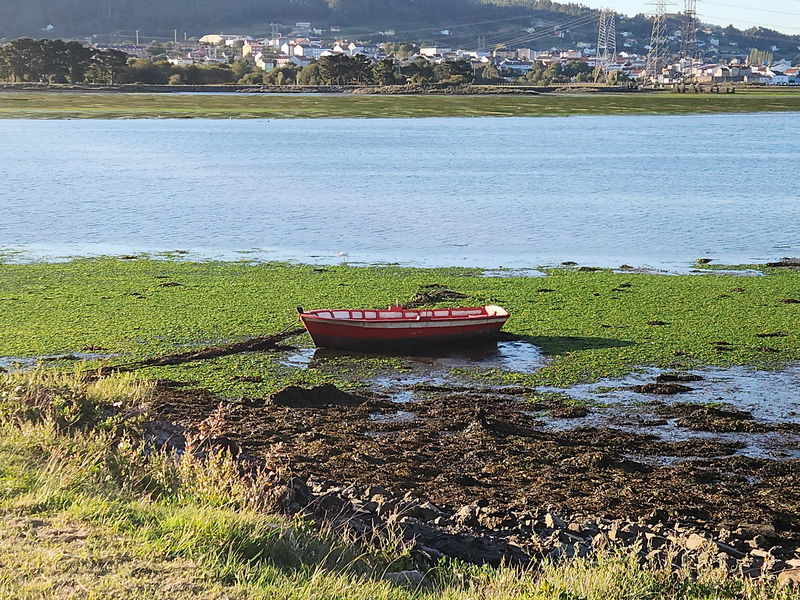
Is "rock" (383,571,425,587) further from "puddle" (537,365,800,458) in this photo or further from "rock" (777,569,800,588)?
"puddle" (537,365,800,458)

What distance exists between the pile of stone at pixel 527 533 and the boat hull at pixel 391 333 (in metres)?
6.62

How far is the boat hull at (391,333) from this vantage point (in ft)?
55.4

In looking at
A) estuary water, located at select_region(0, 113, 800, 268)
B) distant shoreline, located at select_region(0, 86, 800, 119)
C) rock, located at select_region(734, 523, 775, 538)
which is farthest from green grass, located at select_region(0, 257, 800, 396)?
distant shoreline, located at select_region(0, 86, 800, 119)

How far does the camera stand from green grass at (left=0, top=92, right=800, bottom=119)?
94013 mm

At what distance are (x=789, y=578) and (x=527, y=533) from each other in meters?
2.24

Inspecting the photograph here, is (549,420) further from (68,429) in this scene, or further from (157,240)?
(157,240)

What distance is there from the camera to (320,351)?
55.9ft

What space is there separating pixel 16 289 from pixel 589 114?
8820 cm

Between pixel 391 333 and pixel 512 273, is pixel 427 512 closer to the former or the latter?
pixel 391 333

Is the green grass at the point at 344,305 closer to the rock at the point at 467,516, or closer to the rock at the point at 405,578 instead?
the rock at the point at 467,516

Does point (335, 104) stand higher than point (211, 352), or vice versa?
point (335, 104)

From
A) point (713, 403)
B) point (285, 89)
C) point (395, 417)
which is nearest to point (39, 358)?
point (395, 417)

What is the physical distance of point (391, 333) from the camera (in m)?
17.0

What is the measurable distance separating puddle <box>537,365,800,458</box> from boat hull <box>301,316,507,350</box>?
244cm
